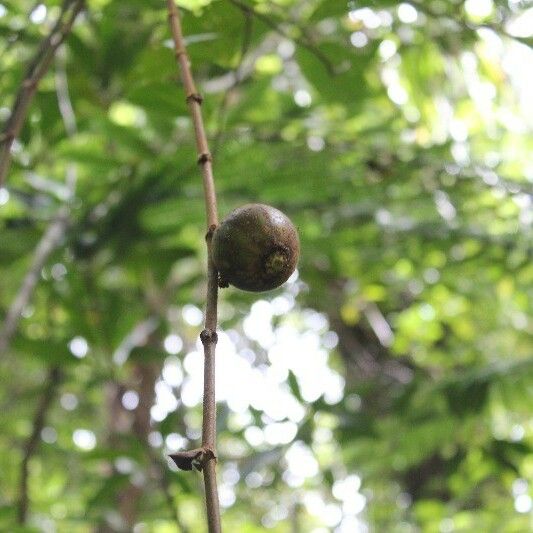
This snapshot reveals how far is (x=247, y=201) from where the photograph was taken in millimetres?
2135

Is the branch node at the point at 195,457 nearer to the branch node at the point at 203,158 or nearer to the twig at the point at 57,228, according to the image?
the branch node at the point at 203,158

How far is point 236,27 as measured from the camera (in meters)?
1.47

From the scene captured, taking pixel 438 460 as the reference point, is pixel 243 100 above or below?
above

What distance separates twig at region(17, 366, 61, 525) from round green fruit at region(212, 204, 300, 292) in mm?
1260

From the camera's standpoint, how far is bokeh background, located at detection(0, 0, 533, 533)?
1.78m

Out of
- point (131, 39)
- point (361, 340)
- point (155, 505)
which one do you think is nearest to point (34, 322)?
point (155, 505)

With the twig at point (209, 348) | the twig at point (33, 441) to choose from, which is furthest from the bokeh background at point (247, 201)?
the twig at point (209, 348)

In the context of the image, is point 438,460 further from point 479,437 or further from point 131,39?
point 131,39

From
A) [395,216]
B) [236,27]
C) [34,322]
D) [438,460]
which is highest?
[236,27]

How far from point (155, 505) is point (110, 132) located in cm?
138

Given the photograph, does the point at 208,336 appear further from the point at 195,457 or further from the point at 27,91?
the point at 27,91

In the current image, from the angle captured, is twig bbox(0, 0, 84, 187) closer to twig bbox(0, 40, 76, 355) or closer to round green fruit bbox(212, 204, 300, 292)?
twig bbox(0, 40, 76, 355)

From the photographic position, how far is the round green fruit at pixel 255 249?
788mm

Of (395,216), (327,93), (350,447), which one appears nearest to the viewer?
(327,93)
